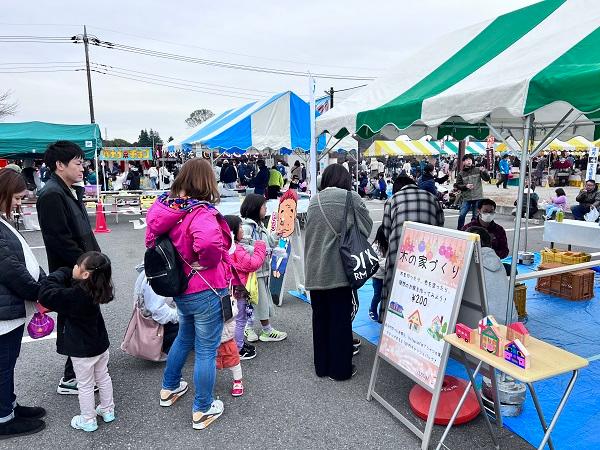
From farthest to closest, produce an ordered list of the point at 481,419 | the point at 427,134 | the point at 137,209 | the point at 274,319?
the point at 137,209 < the point at 427,134 < the point at 274,319 < the point at 481,419

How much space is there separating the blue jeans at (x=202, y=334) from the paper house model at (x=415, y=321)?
1.29 m

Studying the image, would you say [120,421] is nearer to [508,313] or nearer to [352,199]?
[352,199]

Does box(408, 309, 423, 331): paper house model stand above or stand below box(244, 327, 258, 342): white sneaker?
above

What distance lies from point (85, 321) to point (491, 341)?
2.51m

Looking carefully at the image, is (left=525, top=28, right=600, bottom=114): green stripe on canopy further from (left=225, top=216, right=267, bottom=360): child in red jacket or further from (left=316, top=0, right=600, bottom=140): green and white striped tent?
(left=225, top=216, right=267, bottom=360): child in red jacket

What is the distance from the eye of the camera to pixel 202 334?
2865mm

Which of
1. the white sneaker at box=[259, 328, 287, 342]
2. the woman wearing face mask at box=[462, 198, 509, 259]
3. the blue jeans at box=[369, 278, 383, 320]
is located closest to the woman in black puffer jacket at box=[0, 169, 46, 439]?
the white sneaker at box=[259, 328, 287, 342]

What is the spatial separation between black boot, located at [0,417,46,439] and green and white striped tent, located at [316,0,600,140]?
12.1 feet

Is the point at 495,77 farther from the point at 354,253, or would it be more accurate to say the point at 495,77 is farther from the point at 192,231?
the point at 192,231

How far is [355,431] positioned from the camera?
2.96 meters

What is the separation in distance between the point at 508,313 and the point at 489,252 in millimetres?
543

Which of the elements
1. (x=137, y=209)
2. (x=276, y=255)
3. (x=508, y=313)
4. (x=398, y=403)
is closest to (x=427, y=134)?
(x=276, y=255)

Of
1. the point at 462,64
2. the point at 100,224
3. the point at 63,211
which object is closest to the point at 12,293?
the point at 63,211

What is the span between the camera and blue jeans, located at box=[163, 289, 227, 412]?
2826mm
